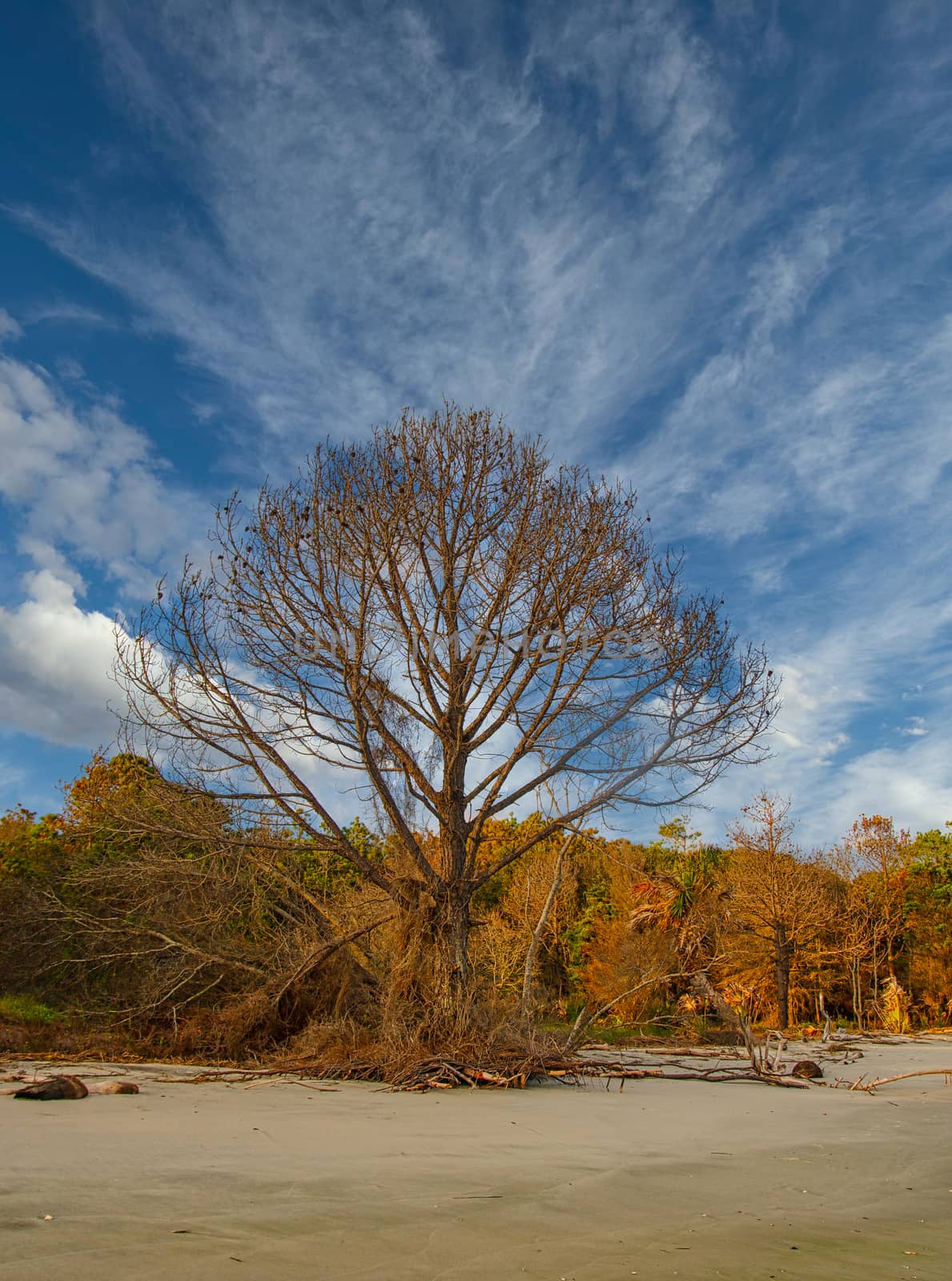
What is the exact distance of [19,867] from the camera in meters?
18.0

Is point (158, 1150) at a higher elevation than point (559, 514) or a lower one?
lower

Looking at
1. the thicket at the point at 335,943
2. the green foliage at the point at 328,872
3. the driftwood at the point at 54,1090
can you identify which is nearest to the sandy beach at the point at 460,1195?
the driftwood at the point at 54,1090

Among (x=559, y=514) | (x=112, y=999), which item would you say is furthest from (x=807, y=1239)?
(x=112, y=999)

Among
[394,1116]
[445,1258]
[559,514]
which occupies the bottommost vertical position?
[394,1116]

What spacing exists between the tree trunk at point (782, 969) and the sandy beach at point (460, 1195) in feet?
57.9

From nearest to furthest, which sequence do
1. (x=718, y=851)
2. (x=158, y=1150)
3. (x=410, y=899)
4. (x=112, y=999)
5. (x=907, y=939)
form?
(x=158, y=1150), (x=410, y=899), (x=112, y=999), (x=907, y=939), (x=718, y=851)

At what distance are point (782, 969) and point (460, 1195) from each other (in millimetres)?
21920

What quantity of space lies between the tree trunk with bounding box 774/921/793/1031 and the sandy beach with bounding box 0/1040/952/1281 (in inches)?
695

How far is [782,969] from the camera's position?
22375 mm

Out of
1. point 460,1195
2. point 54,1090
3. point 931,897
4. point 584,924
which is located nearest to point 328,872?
point 54,1090

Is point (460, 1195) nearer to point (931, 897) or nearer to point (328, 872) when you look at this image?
point (328, 872)

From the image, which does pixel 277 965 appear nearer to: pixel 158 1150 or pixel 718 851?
pixel 158 1150

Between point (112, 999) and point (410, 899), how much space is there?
16.6 ft

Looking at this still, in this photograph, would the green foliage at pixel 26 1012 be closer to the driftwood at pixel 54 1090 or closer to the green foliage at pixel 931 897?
the driftwood at pixel 54 1090
